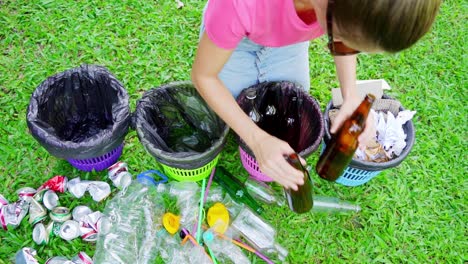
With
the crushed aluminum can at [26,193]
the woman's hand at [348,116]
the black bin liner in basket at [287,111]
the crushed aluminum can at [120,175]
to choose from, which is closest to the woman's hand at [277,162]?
the woman's hand at [348,116]

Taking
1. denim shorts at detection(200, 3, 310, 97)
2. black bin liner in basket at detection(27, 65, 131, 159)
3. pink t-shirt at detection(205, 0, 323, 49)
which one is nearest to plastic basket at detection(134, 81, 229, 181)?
black bin liner in basket at detection(27, 65, 131, 159)

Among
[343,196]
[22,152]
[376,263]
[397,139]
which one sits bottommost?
[376,263]

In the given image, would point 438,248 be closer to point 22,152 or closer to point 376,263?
point 376,263

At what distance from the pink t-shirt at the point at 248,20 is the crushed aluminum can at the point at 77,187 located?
108cm

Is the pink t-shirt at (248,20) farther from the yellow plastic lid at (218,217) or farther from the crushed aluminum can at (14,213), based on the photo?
the crushed aluminum can at (14,213)

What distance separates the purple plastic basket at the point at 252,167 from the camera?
1.86 meters

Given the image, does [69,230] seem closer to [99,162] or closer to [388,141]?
[99,162]

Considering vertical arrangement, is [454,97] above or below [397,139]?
below

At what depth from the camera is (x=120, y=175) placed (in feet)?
6.31

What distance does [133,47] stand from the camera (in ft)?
8.01

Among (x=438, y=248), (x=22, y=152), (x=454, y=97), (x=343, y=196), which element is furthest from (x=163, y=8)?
(x=438, y=248)

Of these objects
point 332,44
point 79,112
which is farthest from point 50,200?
point 332,44

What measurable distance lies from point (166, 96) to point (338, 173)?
2.92ft

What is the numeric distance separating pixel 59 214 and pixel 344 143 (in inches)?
51.3
